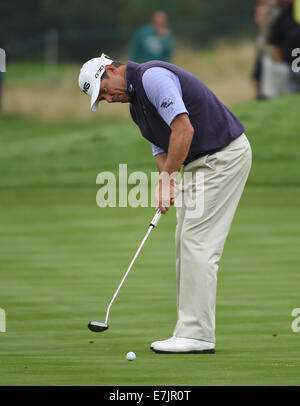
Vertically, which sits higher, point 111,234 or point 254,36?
point 254,36

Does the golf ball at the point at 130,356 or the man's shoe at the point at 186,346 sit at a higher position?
the man's shoe at the point at 186,346

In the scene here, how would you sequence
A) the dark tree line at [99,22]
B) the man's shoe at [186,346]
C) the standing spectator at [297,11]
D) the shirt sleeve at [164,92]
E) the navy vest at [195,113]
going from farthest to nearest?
the dark tree line at [99,22], the standing spectator at [297,11], the navy vest at [195,113], the man's shoe at [186,346], the shirt sleeve at [164,92]

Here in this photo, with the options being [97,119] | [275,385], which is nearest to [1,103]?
[97,119]

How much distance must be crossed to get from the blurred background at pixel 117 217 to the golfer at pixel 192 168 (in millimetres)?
266

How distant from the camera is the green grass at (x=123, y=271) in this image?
5.99m

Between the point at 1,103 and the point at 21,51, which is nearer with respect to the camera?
the point at 1,103

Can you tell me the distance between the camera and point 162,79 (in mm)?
6359

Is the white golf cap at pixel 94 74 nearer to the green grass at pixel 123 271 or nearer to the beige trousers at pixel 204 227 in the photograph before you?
the beige trousers at pixel 204 227

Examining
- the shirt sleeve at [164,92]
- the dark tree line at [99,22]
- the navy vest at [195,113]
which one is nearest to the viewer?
the shirt sleeve at [164,92]

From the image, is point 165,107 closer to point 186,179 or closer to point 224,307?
point 186,179

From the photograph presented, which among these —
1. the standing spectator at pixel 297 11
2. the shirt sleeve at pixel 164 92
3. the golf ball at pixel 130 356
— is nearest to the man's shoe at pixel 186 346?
the golf ball at pixel 130 356

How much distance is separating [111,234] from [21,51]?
16.8 m

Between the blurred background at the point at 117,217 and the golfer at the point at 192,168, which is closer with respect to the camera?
the blurred background at the point at 117,217
